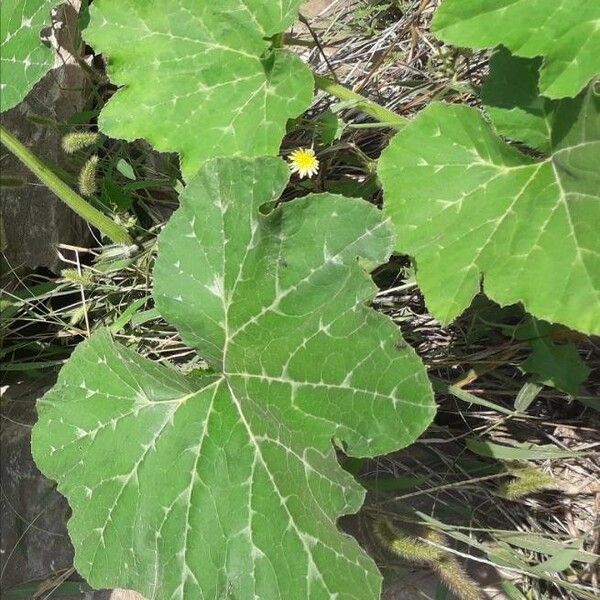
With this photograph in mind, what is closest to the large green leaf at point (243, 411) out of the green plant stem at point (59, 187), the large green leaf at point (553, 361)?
the green plant stem at point (59, 187)

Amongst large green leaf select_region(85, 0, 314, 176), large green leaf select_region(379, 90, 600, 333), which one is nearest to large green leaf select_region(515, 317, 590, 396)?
large green leaf select_region(379, 90, 600, 333)

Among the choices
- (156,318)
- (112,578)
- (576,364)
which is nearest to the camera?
(112,578)

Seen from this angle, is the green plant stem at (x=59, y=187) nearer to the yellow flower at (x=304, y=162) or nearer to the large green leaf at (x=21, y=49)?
the large green leaf at (x=21, y=49)

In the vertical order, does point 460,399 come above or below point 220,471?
below

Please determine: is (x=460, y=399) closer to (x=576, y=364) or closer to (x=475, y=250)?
(x=576, y=364)

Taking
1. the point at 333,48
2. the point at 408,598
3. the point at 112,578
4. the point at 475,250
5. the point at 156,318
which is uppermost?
the point at 333,48

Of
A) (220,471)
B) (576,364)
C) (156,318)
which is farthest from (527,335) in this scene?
(156,318)

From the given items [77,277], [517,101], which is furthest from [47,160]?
[517,101]

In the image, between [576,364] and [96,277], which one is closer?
[576,364]
